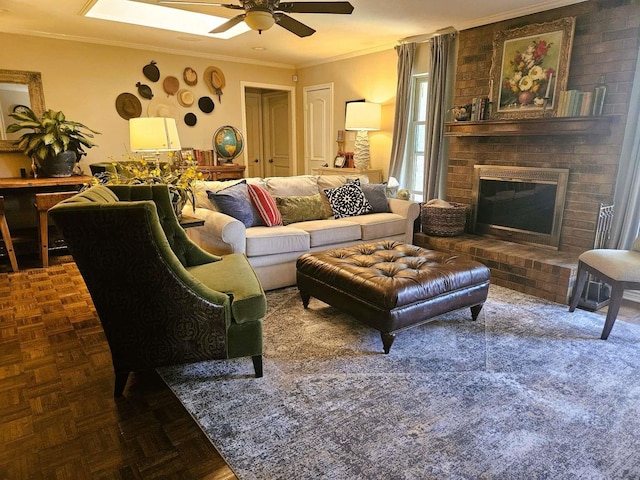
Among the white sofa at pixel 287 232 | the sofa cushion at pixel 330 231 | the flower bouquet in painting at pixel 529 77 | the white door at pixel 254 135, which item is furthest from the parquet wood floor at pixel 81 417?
the white door at pixel 254 135

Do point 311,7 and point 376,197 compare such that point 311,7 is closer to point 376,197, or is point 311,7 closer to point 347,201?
point 347,201

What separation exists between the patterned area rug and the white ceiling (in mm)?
2828

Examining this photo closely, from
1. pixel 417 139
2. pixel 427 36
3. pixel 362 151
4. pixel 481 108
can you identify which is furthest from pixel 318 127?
pixel 481 108

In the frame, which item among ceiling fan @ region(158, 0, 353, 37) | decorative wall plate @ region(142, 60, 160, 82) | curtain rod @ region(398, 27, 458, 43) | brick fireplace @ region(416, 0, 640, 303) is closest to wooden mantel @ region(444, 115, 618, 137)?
brick fireplace @ region(416, 0, 640, 303)

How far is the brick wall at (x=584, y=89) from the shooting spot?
10.6 ft

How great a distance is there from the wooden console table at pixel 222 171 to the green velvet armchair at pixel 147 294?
3.90 meters

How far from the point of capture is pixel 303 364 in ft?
7.52

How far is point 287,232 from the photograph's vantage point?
3432 millimetres

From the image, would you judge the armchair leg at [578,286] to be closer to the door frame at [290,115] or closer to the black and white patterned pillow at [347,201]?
the black and white patterned pillow at [347,201]

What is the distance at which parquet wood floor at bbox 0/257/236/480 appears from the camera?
1.56 metres

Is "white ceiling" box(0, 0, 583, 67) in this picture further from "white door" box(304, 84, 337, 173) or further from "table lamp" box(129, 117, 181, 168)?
"table lamp" box(129, 117, 181, 168)

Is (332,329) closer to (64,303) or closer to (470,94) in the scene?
(64,303)

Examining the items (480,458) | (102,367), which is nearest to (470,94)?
(480,458)

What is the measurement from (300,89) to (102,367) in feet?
18.5
